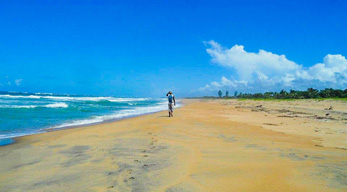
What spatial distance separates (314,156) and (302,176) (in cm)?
162

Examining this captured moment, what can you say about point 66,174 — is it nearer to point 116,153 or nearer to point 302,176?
point 116,153

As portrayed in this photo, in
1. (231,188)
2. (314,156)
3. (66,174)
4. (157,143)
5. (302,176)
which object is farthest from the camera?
(157,143)

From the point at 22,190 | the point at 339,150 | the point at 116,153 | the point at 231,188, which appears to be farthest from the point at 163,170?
the point at 339,150

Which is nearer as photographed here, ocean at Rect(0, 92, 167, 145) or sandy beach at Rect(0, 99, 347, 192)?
sandy beach at Rect(0, 99, 347, 192)

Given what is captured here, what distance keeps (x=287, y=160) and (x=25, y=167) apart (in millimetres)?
5451

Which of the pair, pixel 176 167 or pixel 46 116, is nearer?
pixel 176 167

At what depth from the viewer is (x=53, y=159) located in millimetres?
4824

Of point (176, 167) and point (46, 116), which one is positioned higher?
point (46, 116)

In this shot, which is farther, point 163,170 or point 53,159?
point 53,159

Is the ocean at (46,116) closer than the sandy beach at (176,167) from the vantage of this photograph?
No

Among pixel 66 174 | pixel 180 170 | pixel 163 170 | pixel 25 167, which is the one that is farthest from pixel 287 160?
pixel 25 167

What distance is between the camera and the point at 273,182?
333 centimetres

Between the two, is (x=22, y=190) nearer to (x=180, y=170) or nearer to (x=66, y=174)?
(x=66, y=174)

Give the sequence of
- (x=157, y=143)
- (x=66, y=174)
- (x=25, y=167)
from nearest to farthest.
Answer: (x=66, y=174) < (x=25, y=167) < (x=157, y=143)
